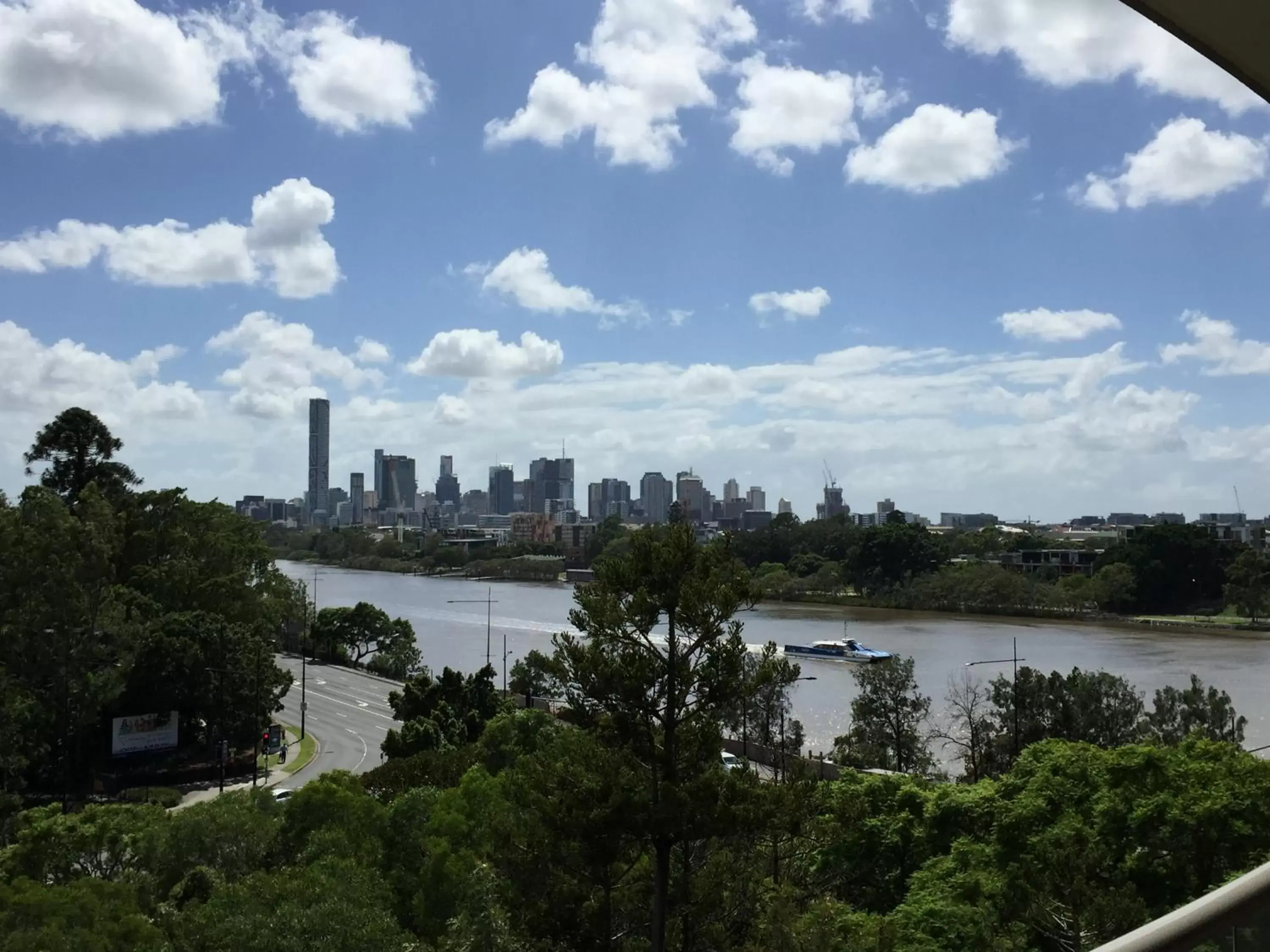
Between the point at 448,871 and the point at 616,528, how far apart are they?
3775 cm

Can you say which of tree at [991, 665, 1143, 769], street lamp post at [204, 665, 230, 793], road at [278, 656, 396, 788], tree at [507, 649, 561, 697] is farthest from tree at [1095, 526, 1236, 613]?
street lamp post at [204, 665, 230, 793]

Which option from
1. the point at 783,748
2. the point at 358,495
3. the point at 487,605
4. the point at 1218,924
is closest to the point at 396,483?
the point at 358,495

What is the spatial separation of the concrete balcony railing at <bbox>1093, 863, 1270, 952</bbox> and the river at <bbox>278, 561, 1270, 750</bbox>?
494 inches

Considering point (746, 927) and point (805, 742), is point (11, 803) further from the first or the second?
point (805, 742)

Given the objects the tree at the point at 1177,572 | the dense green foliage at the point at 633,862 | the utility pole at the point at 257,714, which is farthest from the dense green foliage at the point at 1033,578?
the dense green foliage at the point at 633,862

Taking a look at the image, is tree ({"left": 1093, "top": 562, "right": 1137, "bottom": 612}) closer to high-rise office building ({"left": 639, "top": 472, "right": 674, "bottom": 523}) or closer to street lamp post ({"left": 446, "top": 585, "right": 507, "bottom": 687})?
street lamp post ({"left": 446, "top": 585, "right": 507, "bottom": 687})

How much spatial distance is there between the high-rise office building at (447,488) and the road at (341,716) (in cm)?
7847

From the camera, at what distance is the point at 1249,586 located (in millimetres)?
23250

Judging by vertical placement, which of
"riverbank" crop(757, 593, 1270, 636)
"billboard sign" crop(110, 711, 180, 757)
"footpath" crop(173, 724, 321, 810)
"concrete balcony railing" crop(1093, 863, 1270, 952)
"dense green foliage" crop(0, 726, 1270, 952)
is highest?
"concrete balcony railing" crop(1093, 863, 1270, 952)

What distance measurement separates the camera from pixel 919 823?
253 inches

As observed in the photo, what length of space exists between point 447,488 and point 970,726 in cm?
9220

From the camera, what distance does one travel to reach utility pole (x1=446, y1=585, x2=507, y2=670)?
1834 cm

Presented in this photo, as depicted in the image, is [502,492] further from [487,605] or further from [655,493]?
[487,605]

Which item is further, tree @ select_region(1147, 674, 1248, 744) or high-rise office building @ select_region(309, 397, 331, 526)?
high-rise office building @ select_region(309, 397, 331, 526)
